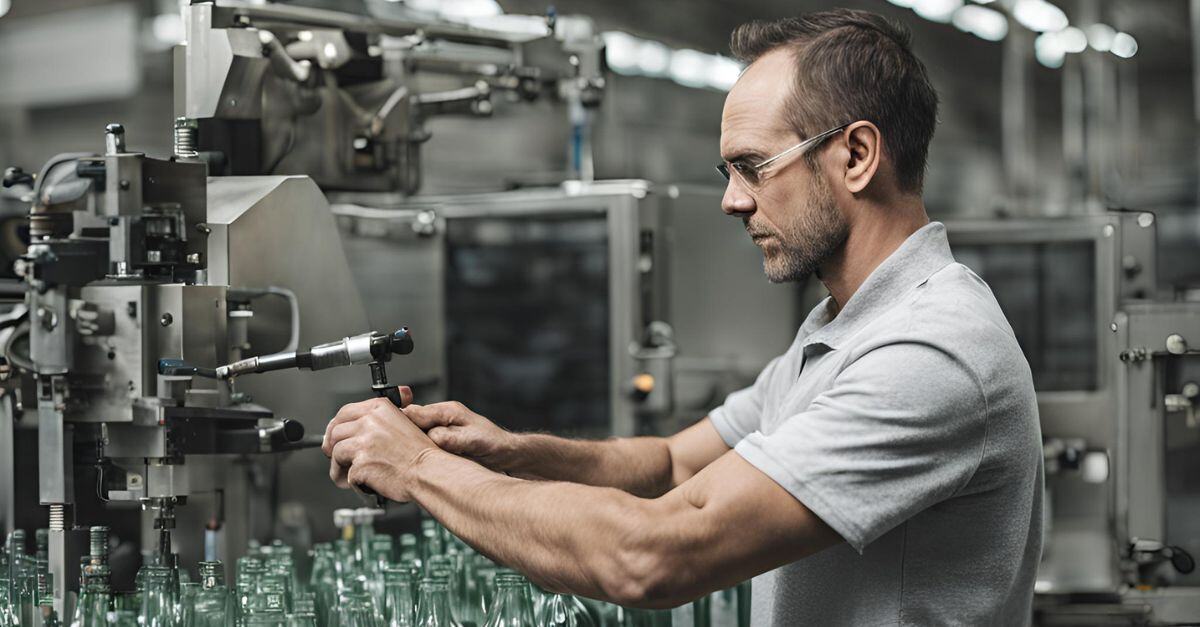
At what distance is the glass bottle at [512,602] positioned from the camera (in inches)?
80.0

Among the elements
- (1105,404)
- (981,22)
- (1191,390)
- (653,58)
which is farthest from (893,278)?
(981,22)

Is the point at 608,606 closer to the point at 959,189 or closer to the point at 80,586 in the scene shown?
the point at 80,586

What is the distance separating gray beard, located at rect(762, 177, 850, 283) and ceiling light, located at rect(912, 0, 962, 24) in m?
6.20

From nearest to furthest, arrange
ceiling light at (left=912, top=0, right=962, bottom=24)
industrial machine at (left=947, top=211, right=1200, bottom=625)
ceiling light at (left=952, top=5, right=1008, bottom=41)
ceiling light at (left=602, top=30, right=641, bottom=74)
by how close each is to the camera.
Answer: industrial machine at (left=947, top=211, right=1200, bottom=625)
ceiling light at (left=602, top=30, right=641, bottom=74)
ceiling light at (left=912, top=0, right=962, bottom=24)
ceiling light at (left=952, top=5, right=1008, bottom=41)

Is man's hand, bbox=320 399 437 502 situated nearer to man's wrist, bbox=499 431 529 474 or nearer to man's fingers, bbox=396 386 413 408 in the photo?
man's fingers, bbox=396 386 413 408

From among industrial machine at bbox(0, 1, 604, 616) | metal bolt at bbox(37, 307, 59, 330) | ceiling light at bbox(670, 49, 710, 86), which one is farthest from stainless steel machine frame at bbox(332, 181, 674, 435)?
ceiling light at bbox(670, 49, 710, 86)

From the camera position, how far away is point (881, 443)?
1438 mm

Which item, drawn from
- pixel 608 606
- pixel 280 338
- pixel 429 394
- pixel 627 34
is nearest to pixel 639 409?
pixel 429 394

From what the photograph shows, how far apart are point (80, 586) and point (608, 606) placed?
84 cm

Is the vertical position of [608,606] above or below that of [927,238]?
below

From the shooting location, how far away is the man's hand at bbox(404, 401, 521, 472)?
1.84 metres

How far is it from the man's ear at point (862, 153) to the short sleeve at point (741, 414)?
1.62 ft

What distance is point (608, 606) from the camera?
2.30 m

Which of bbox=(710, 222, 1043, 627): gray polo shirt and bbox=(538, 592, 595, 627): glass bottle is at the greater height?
bbox=(710, 222, 1043, 627): gray polo shirt
